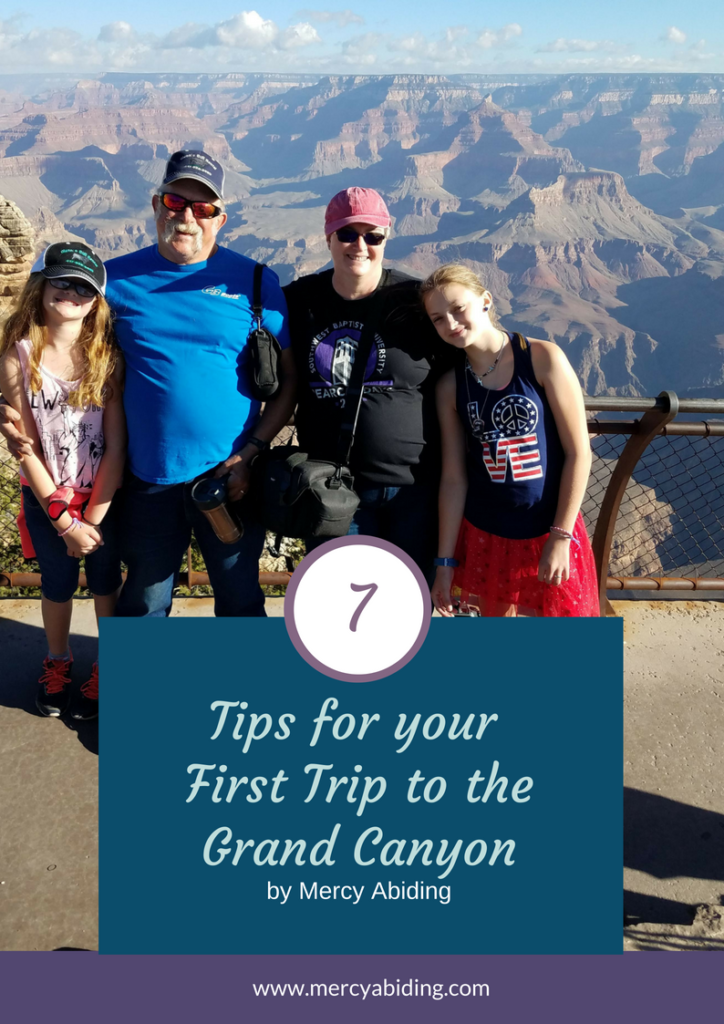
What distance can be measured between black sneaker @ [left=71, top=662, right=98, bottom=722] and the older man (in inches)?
36.0

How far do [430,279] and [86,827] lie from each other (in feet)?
7.34

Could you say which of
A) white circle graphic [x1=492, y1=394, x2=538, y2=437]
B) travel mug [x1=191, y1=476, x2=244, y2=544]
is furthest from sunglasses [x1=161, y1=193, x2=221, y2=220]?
white circle graphic [x1=492, y1=394, x2=538, y2=437]

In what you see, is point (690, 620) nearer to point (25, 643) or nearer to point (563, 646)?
point (563, 646)

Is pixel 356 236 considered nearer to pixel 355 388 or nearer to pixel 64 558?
pixel 355 388

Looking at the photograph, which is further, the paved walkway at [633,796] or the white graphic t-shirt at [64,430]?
the white graphic t-shirt at [64,430]

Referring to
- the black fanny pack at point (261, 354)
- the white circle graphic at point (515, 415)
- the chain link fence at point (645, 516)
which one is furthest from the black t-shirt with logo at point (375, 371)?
the chain link fence at point (645, 516)

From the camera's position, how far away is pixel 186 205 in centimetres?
248

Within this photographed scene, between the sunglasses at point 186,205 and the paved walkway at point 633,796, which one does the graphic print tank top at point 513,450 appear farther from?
the paved walkway at point 633,796

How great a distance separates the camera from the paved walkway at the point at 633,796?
2424 millimetres

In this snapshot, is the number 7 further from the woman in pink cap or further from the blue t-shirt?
the blue t-shirt

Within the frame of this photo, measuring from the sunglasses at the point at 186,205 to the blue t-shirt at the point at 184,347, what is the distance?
0.46 ft

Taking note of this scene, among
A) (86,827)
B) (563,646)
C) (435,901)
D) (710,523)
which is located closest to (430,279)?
(563,646)

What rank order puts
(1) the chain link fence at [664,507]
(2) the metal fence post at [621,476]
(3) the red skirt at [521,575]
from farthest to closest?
1. (1) the chain link fence at [664,507]
2. (2) the metal fence post at [621,476]
3. (3) the red skirt at [521,575]

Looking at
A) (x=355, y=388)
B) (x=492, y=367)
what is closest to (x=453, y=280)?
(x=492, y=367)
